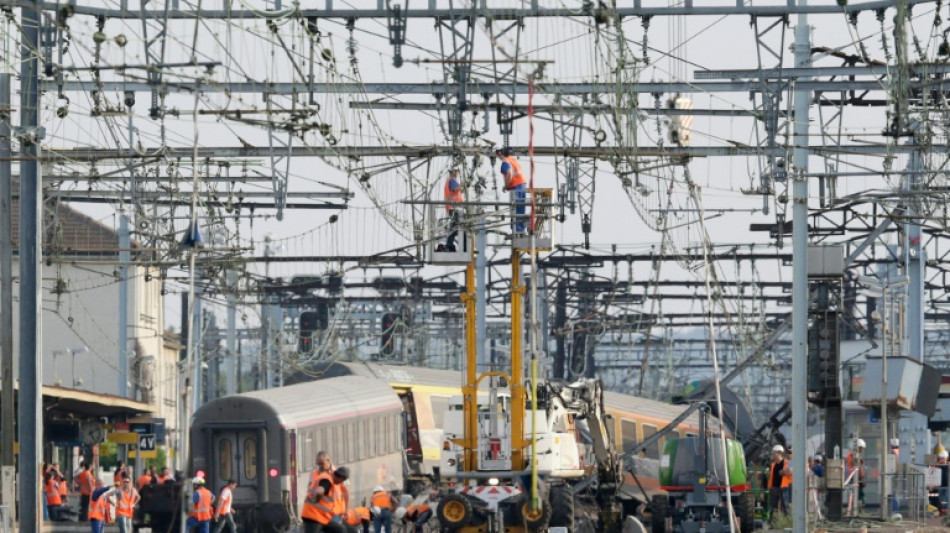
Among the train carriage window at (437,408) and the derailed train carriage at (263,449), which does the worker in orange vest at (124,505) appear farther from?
the train carriage window at (437,408)

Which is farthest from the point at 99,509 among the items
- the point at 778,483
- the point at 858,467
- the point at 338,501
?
the point at 858,467

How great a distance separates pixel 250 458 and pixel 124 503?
5.90m

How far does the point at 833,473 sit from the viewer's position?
31750 millimetres

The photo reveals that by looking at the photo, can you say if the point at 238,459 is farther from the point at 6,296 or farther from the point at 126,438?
the point at 6,296

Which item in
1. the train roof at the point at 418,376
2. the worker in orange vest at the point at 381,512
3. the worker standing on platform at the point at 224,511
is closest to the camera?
the worker in orange vest at the point at 381,512

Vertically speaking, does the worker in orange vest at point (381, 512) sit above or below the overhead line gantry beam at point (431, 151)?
below

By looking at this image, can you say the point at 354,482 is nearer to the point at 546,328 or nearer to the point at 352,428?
the point at 352,428

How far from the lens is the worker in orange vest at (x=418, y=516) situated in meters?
32.0

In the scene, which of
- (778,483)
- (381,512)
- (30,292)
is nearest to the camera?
(30,292)

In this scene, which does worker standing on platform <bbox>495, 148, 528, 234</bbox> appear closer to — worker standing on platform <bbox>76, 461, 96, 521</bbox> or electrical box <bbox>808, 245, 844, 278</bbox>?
electrical box <bbox>808, 245, 844, 278</bbox>

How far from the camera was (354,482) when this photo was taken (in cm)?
4309

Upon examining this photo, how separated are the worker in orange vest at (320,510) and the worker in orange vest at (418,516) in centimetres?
769

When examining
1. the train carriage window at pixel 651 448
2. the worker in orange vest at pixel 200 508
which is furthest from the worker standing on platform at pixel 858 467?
the train carriage window at pixel 651 448

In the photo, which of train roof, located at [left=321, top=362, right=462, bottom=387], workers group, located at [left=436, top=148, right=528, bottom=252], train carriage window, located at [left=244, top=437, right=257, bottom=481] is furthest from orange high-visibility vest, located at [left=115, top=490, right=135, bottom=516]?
train roof, located at [left=321, top=362, right=462, bottom=387]
